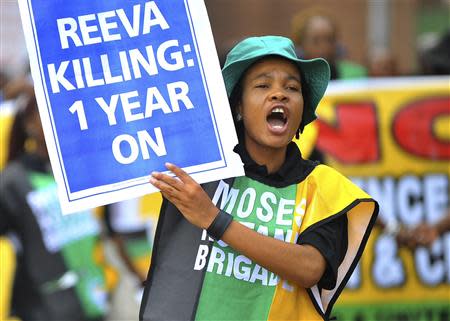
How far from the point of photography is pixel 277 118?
4328mm

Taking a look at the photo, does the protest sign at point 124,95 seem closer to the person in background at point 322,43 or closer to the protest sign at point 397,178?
the protest sign at point 397,178

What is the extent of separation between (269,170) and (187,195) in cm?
44

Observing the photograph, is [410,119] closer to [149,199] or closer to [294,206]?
[149,199]

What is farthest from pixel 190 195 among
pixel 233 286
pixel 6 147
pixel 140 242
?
pixel 140 242

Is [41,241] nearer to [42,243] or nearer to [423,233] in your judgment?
[42,243]

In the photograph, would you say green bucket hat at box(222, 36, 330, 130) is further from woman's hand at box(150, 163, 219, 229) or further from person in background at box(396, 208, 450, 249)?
person in background at box(396, 208, 450, 249)

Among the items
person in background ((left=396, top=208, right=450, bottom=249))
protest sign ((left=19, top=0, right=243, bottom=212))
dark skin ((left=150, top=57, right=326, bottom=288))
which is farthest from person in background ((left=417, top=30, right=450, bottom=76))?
protest sign ((left=19, top=0, right=243, bottom=212))

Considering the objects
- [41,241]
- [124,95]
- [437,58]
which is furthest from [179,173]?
[437,58]

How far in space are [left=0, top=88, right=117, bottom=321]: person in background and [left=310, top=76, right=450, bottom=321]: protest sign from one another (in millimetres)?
1908

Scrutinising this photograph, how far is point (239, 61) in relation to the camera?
435 cm

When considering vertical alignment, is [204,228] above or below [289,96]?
below

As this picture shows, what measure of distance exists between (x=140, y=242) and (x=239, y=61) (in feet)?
14.7

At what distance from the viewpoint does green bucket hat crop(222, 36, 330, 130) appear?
14.2ft

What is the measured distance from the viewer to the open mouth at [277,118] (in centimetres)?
429
